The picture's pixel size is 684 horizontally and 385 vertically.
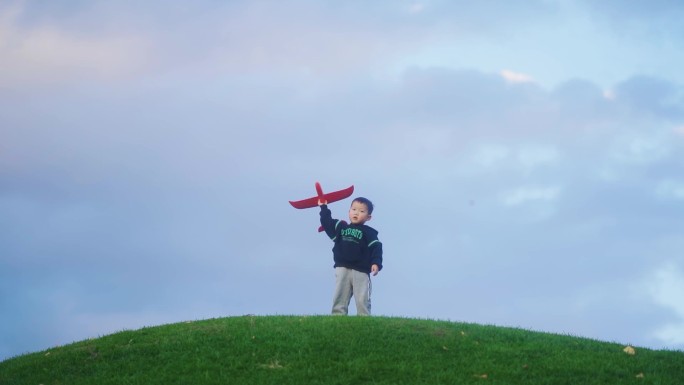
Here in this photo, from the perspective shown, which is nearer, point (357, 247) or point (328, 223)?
point (357, 247)

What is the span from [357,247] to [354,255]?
0.17m

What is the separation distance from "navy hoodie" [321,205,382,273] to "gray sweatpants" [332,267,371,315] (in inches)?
4.9

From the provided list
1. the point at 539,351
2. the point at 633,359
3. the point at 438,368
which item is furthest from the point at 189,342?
the point at 633,359

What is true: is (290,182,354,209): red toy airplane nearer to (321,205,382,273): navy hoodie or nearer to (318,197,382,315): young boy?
(318,197,382,315): young boy

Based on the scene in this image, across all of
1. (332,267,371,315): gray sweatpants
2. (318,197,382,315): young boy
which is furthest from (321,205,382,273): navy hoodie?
(332,267,371,315): gray sweatpants

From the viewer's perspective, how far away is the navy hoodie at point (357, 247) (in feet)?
58.5

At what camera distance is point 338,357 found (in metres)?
13.7

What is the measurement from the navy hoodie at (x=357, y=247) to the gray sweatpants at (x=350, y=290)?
12 cm

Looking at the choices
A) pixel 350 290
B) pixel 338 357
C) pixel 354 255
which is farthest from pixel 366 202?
pixel 338 357

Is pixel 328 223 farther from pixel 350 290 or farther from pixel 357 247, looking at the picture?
pixel 350 290

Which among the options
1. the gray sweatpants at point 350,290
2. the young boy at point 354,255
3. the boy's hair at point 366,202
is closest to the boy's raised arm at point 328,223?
the young boy at point 354,255

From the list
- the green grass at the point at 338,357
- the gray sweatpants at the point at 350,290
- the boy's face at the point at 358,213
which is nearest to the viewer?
the green grass at the point at 338,357

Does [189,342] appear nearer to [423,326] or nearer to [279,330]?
[279,330]

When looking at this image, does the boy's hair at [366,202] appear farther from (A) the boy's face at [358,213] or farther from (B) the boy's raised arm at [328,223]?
(B) the boy's raised arm at [328,223]
